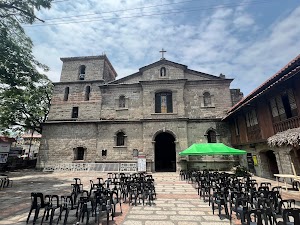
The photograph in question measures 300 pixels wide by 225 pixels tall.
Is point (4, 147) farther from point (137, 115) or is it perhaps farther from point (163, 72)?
point (163, 72)

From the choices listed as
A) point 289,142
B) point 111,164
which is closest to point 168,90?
point 111,164

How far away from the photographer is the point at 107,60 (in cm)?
2233

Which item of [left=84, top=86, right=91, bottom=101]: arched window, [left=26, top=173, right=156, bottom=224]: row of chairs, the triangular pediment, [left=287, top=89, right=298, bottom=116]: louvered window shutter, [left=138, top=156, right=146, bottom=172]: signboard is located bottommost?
[left=26, top=173, right=156, bottom=224]: row of chairs

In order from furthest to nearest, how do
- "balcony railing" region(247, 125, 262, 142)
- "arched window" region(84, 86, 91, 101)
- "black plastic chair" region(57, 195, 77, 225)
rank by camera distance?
"arched window" region(84, 86, 91, 101) → "balcony railing" region(247, 125, 262, 142) → "black plastic chair" region(57, 195, 77, 225)

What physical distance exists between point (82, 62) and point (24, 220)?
65.7 feet

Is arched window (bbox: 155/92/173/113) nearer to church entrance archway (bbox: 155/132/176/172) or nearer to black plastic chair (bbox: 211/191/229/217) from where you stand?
church entrance archway (bbox: 155/132/176/172)

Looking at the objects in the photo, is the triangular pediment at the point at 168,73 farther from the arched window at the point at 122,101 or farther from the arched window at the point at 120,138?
the arched window at the point at 120,138

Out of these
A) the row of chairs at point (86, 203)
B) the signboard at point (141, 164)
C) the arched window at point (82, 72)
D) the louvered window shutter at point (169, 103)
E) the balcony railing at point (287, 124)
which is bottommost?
the row of chairs at point (86, 203)

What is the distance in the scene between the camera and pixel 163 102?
60.5 feet

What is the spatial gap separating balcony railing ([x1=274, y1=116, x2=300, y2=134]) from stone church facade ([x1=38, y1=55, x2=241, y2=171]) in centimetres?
690

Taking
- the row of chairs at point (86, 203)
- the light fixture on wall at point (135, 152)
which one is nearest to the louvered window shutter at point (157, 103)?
the light fixture on wall at point (135, 152)

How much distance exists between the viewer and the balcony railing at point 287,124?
28.9 feet

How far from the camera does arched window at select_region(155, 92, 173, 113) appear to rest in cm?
1819

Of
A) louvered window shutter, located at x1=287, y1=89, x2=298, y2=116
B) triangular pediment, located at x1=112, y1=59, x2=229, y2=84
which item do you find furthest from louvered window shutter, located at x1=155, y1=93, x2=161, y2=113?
louvered window shutter, located at x1=287, y1=89, x2=298, y2=116
